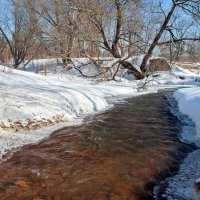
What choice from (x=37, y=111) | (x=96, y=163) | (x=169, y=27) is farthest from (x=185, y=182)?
(x=169, y=27)

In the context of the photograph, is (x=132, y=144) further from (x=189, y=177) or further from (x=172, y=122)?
(x=172, y=122)

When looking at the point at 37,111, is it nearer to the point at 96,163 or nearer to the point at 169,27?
the point at 96,163

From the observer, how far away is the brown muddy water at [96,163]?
4.41m

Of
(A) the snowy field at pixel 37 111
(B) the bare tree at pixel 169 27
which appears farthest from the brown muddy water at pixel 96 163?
(B) the bare tree at pixel 169 27

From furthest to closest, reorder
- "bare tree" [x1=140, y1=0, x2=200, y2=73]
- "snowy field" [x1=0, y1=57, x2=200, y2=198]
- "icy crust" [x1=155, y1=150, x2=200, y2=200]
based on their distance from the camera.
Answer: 1. "bare tree" [x1=140, y1=0, x2=200, y2=73]
2. "snowy field" [x1=0, y1=57, x2=200, y2=198]
3. "icy crust" [x1=155, y1=150, x2=200, y2=200]

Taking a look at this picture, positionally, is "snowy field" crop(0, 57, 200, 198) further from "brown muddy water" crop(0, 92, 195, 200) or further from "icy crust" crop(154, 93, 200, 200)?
"icy crust" crop(154, 93, 200, 200)

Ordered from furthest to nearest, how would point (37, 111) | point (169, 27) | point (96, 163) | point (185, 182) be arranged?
point (169, 27) → point (37, 111) → point (96, 163) → point (185, 182)

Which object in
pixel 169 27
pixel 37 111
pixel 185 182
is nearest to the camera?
pixel 185 182

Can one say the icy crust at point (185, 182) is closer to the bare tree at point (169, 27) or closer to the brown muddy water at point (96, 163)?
the brown muddy water at point (96, 163)

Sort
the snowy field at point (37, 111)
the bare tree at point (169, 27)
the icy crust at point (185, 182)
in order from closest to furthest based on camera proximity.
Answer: the icy crust at point (185, 182) < the snowy field at point (37, 111) < the bare tree at point (169, 27)

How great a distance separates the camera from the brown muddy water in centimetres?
441

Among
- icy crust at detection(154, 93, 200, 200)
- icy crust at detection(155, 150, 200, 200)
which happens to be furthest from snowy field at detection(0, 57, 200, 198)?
icy crust at detection(155, 150, 200, 200)

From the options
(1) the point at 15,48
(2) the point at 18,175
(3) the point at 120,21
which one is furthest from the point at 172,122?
(1) the point at 15,48

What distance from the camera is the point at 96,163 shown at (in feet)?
18.0
